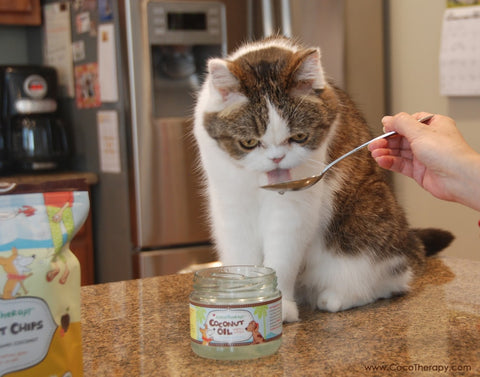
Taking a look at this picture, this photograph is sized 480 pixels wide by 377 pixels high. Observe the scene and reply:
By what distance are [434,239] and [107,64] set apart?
160 cm

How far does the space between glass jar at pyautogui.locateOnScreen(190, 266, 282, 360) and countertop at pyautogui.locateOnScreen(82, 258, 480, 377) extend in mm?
20

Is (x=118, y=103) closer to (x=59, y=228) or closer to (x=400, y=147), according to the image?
(x=400, y=147)

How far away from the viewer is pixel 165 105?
2.60 m

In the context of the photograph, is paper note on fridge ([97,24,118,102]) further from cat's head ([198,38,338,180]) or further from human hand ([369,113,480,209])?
human hand ([369,113,480,209])

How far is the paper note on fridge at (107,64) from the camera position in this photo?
2561 millimetres

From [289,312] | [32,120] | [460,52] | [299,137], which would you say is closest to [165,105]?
[32,120]

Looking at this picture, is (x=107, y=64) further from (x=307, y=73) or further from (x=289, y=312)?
(x=289, y=312)

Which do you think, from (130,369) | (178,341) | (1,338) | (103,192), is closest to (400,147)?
(178,341)

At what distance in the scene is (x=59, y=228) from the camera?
30.4 inches

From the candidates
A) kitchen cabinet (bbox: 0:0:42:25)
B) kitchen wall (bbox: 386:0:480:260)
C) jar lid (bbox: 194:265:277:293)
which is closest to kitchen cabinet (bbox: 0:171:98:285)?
kitchen cabinet (bbox: 0:0:42:25)

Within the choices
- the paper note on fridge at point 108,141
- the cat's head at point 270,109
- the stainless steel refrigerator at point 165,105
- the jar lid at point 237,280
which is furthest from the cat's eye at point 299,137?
the paper note on fridge at point 108,141

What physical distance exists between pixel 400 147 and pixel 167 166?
144cm

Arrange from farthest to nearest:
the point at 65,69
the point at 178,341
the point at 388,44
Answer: the point at 65,69 → the point at 388,44 → the point at 178,341

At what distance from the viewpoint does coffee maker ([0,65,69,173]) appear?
2848mm
